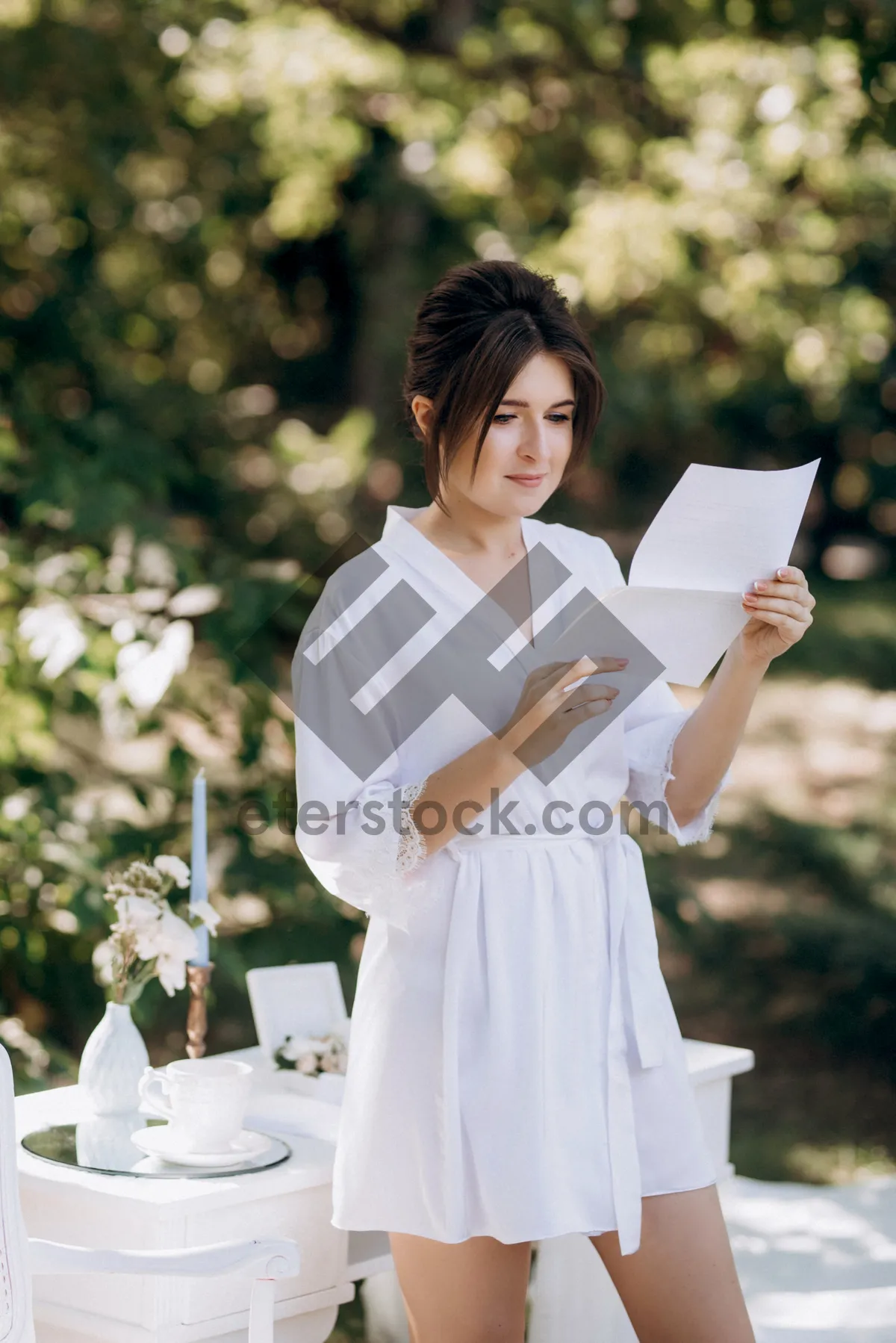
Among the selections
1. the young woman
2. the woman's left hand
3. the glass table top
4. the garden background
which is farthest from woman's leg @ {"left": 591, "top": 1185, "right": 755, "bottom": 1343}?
the garden background

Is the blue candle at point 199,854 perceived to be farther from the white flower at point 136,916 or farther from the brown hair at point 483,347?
the brown hair at point 483,347

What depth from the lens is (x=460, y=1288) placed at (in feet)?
5.18

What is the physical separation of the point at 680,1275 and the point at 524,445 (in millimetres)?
866

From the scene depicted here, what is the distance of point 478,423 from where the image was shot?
1.64 m

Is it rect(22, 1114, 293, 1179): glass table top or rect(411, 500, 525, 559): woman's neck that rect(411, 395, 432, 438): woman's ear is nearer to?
rect(411, 500, 525, 559): woman's neck

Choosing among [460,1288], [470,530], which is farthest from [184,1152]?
[470,530]

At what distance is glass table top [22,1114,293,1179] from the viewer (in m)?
1.80

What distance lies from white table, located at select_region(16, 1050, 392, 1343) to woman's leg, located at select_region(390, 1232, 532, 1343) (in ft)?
0.81

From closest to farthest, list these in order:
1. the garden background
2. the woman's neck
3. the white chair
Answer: the white chair, the woman's neck, the garden background

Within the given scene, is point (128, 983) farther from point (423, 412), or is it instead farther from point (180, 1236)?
point (423, 412)

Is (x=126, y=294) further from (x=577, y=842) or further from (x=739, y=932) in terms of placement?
(x=577, y=842)

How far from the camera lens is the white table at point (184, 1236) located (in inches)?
67.0

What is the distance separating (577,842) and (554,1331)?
38.9 inches

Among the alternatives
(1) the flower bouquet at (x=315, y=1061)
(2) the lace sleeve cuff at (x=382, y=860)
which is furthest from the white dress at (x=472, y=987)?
(1) the flower bouquet at (x=315, y=1061)
